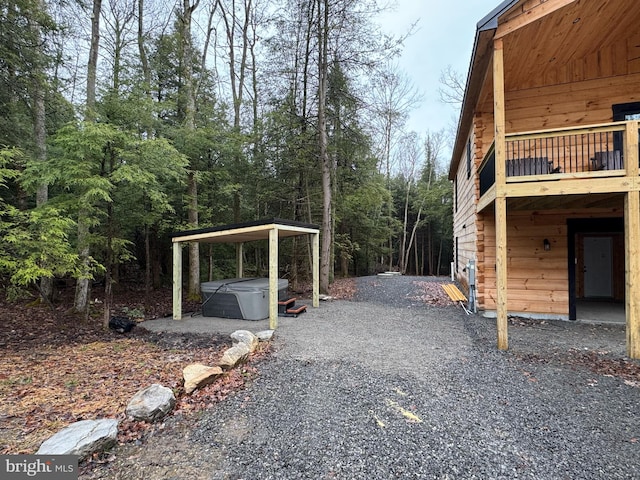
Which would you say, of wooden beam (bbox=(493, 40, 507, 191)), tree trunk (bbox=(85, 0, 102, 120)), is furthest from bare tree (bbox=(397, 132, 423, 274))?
tree trunk (bbox=(85, 0, 102, 120))

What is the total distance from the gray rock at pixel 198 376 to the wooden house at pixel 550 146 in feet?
13.2

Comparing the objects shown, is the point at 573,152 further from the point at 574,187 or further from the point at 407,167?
the point at 407,167

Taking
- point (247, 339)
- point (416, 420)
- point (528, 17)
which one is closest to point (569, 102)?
point (528, 17)

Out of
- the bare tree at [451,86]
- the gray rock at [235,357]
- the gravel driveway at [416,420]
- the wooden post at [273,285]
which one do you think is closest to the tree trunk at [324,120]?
the wooden post at [273,285]

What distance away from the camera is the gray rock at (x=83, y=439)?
225 centimetres

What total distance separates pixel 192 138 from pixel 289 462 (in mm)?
8479

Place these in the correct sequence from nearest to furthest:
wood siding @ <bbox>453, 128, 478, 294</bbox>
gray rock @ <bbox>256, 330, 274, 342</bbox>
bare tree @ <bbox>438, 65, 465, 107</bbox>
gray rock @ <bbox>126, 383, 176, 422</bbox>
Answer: gray rock @ <bbox>126, 383, 176, 422</bbox> → gray rock @ <bbox>256, 330, 274, 342</bbox> → wood siding @ <bbox>453, 128, 478, 294</bbox> → bare tree @ <bbox>438, 65, 465, 107</bbox>

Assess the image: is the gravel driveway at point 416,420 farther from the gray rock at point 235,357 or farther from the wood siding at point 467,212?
the wood siding at point 467,212

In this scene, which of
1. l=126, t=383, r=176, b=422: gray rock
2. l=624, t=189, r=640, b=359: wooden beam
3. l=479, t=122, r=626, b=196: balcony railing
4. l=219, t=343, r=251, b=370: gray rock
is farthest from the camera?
l=479, t=122, r=626, b=196: balcony railing

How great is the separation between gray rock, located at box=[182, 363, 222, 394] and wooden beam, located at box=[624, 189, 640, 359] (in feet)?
17.7

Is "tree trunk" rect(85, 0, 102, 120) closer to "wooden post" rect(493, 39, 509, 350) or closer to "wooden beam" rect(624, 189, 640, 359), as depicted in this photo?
"wooden post" rect(493, 39, 509, 350)

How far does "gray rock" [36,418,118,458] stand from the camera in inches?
88.7

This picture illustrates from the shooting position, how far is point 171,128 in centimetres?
860

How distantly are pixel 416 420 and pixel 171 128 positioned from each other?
8869mm
